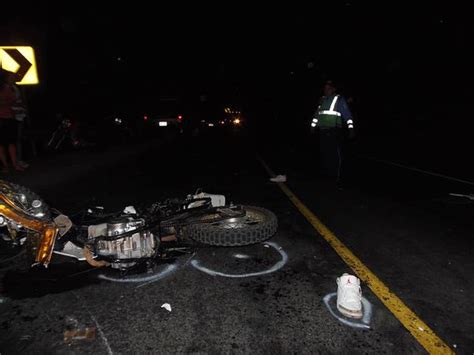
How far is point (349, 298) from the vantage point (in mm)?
2779

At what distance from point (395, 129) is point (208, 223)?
79.9ft

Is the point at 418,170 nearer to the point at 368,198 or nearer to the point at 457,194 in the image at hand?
the point at 457,194

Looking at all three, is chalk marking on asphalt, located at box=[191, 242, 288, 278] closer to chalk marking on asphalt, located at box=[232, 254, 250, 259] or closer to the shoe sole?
chalk marking on asphalt, located at box=[232, 254, 250, 259]

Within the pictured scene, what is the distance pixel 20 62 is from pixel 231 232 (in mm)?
8559

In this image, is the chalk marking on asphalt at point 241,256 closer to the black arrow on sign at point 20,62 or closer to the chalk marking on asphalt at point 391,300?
the chalk marking on asphalt at point 391,300

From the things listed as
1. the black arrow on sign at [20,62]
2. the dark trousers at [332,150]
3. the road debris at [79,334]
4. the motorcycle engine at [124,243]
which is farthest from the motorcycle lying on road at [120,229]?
the black arrow on sign at [20,62]

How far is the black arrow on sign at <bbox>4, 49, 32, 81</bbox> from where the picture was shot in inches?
Answer: 368

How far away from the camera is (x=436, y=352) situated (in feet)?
7.70

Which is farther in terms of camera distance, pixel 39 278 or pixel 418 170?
pixel 418 170

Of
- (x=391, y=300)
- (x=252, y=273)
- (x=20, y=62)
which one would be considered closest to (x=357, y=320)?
(x=391, y=300)

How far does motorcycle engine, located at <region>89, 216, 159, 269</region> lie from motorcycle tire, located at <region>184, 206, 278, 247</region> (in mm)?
643

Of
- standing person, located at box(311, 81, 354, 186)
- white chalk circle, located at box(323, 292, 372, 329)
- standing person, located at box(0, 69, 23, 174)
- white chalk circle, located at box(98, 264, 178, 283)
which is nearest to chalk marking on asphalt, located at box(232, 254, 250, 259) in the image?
white chalk circle, located at box(98, 264, 178, 283)

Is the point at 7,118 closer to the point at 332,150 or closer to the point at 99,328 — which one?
the point at 332,150

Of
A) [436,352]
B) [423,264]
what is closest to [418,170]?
[423,264]
